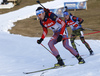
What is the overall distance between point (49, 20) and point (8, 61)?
2.76 meters

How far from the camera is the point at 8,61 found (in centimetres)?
783

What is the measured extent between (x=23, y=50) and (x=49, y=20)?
4.28 metres

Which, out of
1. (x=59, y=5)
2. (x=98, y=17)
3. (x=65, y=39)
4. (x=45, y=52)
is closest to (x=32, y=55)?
(x=45, y=52)

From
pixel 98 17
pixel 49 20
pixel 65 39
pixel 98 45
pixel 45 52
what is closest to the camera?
pixel 49 20

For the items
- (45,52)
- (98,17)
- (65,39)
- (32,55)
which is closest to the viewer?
(65,39)

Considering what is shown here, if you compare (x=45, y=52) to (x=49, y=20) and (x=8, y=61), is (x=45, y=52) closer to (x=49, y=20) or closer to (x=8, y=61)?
(x=8, y=61)

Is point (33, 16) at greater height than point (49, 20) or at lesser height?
lesser

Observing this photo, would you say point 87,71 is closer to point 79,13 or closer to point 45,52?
point 45,52

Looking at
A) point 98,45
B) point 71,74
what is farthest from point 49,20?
point 98,45

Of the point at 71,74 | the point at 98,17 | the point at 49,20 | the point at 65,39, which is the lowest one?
the point at 98,17

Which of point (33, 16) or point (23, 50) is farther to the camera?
point (33, 16)

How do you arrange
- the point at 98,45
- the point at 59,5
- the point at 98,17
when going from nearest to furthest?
1. the point at 98,45
2. the point at 98,17
3. the point at 59,5

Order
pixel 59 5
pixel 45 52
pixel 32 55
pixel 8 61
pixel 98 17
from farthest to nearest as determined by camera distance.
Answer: pixel 59 5 < pixel 98 17 < pixel 45 52 < pixel 32 55 < pixel 8 61

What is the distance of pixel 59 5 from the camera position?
3556 cm
